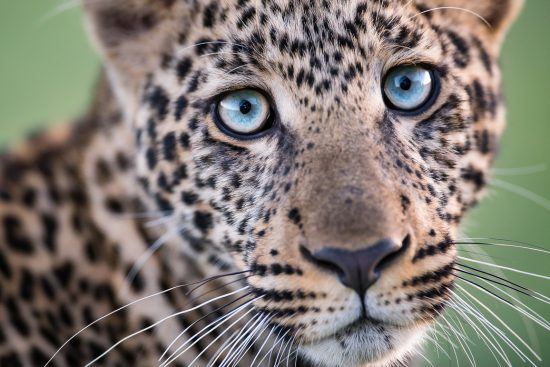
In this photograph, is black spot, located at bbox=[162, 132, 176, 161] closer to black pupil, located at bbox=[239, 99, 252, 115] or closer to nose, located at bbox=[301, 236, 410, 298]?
black pupil, located at bbox=[239, 99, 252, 115]

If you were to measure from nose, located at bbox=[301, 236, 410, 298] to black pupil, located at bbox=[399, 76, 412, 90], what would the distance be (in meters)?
0.89

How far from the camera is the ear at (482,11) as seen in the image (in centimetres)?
430

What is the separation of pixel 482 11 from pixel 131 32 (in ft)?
5.95

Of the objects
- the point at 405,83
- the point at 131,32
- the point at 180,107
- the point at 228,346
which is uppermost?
the point at 131,32

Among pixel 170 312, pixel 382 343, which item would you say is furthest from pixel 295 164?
pixel 170 312

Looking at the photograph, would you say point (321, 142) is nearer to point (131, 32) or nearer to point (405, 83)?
point (405, 83)

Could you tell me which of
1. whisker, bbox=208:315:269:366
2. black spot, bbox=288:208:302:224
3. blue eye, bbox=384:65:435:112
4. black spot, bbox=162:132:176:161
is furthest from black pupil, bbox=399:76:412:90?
whisker, bbox=208:315:269:366

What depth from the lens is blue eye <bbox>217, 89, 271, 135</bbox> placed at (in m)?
4.12

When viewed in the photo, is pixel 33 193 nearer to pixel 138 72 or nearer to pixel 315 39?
pixel 138 72

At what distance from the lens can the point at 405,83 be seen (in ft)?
13.4

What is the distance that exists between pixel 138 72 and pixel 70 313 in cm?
128

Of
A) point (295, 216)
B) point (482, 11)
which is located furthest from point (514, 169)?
point (295, 216)

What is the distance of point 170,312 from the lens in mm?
4500

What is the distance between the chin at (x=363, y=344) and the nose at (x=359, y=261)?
0.27 meters
